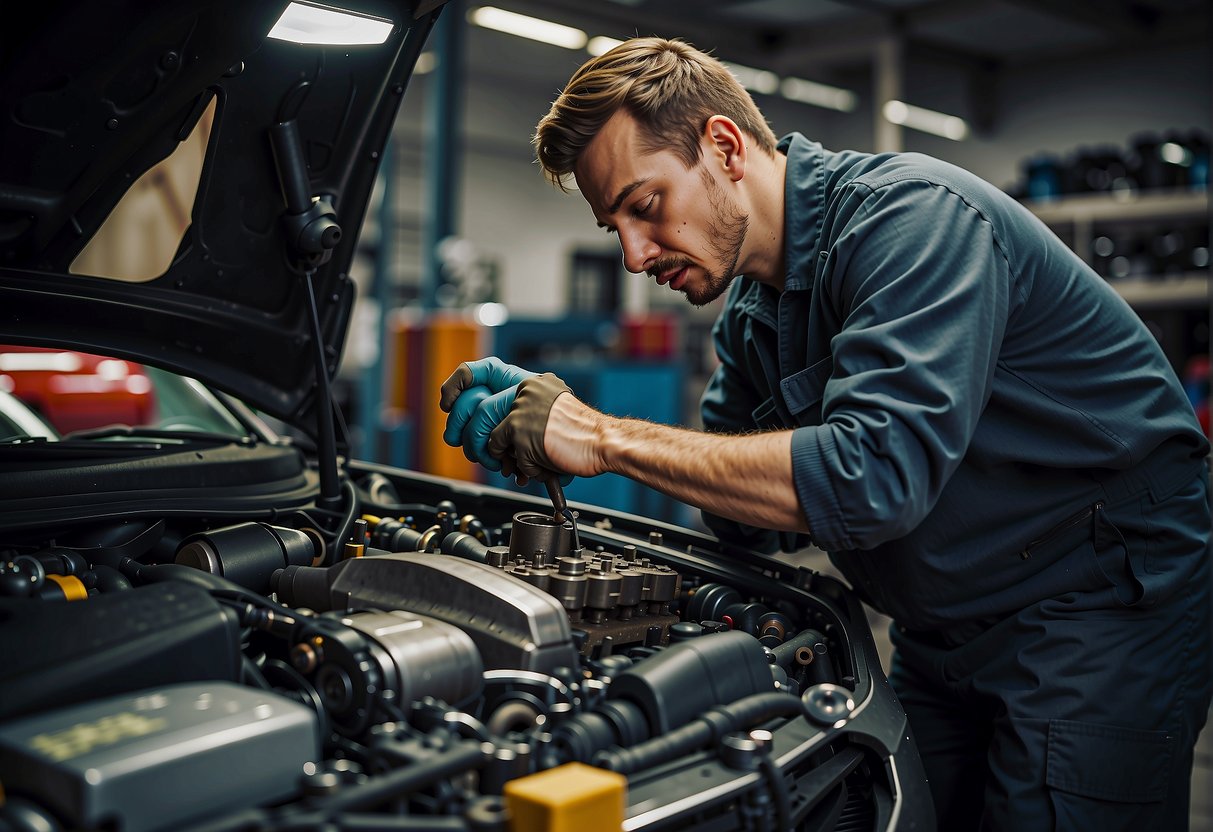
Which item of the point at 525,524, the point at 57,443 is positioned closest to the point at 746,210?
the point at 525,524

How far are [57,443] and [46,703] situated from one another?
0.84 meters

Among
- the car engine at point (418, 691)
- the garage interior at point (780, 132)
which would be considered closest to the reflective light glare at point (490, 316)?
the garage interior at point (780, 132)

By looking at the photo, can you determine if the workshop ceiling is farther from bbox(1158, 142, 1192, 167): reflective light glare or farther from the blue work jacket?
the blue work jacket

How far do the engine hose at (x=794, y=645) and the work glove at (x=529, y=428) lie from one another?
38 centimetres

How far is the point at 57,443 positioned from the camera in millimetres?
1608

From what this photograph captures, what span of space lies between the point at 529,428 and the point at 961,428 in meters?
0.53

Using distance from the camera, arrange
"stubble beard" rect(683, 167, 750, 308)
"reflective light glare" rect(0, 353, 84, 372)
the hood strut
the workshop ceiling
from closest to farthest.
Answer: "stubble beard" rect(683, 167, 750, 308) → the hood strut → "reflective light glare" rect(0, 353, 84, 372) → the workshop ceiling

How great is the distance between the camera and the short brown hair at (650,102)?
151 centimetres

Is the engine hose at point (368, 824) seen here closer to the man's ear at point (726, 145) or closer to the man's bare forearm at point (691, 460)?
the man's bare forearm at point (691, 460)

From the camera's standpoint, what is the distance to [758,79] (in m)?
10.2

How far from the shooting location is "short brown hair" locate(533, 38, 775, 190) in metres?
1.51

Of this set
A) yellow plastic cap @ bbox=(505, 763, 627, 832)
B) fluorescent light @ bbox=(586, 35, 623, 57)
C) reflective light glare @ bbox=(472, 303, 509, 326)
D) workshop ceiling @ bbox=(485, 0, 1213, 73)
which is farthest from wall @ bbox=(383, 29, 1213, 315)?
yellow plastic cap @ bbox=(505, 763, 627, 832)

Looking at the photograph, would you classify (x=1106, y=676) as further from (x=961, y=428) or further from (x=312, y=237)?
(x=312, y=237)

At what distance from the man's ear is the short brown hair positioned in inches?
0.6
